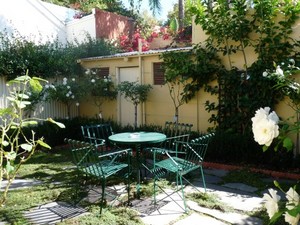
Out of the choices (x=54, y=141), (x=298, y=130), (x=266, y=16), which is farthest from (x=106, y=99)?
(x=298, y=130)

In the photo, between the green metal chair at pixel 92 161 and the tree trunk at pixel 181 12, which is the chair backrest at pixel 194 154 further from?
the tree trunk at pixel 181 12

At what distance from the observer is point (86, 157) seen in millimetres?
4035

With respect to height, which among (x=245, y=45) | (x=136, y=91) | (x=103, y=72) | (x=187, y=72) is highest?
(x=245, y=45)

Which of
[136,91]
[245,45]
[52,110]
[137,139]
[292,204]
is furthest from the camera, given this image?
[52,110]

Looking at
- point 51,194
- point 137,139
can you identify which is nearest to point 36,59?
point 51,194

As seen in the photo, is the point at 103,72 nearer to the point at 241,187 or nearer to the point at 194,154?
the point at 194,154

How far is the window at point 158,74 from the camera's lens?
8078 mm

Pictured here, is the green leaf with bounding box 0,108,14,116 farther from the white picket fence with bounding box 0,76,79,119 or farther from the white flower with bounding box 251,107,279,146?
the white picket fence with bounding box 0,76,79,119

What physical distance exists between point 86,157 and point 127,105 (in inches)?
198

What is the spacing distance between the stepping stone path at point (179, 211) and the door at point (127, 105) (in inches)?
180

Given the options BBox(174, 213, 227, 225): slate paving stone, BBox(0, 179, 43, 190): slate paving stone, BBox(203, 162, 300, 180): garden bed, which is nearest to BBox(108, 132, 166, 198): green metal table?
BBox(174, 213, 227, 225): slate paving stone

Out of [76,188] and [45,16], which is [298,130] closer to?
[76,188]

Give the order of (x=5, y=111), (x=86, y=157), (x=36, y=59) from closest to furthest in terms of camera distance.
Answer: (x=5, y=111)
(x=86, y=157)
(x=36, y=59)

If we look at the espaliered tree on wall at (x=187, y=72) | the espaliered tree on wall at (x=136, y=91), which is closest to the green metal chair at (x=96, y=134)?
the espaliered tree on wall at (x=136, y=91)
